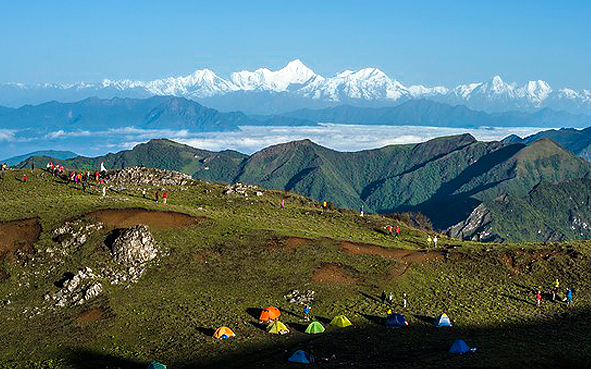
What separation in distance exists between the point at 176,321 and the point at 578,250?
63.9 m

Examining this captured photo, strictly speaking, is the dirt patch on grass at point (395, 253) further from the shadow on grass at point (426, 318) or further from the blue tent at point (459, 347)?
the blue tent at point (459, 347)

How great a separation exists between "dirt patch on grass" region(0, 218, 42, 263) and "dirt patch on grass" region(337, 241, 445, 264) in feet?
147

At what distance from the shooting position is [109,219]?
80375mm

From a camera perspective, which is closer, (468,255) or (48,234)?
(48,234)

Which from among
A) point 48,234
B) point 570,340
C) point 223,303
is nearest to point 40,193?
point 48,234

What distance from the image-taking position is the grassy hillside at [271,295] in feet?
173

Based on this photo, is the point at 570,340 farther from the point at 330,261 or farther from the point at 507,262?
the point at 330,261

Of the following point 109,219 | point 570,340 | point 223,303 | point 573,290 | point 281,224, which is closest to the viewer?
point 570,340

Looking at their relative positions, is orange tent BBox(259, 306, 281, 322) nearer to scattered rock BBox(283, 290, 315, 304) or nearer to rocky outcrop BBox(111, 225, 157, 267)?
scattered rock BBox(283, 290, 315, 304)

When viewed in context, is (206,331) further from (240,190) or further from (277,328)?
(240,190)

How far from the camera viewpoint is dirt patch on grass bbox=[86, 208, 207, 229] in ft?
264

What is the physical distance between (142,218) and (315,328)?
36.4 m

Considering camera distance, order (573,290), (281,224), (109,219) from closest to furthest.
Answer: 1. (573,290)
2. (109,219)
3. (281,224)

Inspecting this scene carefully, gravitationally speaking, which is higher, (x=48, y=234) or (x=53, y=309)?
(x=48, y=234)
